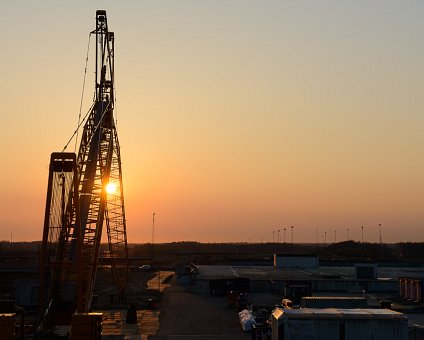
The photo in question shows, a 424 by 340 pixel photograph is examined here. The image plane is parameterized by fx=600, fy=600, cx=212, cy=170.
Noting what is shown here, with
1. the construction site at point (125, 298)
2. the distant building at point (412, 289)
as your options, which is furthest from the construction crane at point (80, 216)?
the distant building at point (412, 289)

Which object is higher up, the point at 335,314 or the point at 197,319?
the point at 335,314

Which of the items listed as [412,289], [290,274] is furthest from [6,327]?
[290,274]

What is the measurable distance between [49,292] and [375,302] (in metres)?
41.5

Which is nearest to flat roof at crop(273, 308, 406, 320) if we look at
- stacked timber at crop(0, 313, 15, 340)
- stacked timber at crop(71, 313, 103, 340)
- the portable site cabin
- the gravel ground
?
the portable site cabin

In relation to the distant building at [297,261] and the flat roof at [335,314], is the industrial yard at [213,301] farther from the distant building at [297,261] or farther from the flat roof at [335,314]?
the distant building at [297,261]

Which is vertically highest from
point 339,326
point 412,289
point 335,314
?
point 335,314

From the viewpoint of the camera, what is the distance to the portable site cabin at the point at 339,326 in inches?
1522

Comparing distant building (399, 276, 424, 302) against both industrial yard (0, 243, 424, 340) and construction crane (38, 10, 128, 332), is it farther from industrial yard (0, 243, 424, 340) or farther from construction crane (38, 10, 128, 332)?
construction crane (38, 10, 128, 332)

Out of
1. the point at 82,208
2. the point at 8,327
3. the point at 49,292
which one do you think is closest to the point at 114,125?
the point at 82,208

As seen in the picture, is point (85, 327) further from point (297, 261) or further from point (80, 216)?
point (297, 261)

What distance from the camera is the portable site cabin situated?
1522 inches

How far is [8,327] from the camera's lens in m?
41.8

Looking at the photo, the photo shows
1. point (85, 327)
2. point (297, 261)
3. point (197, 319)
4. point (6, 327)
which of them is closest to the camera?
point (85, 327)

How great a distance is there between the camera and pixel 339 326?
38906mm
